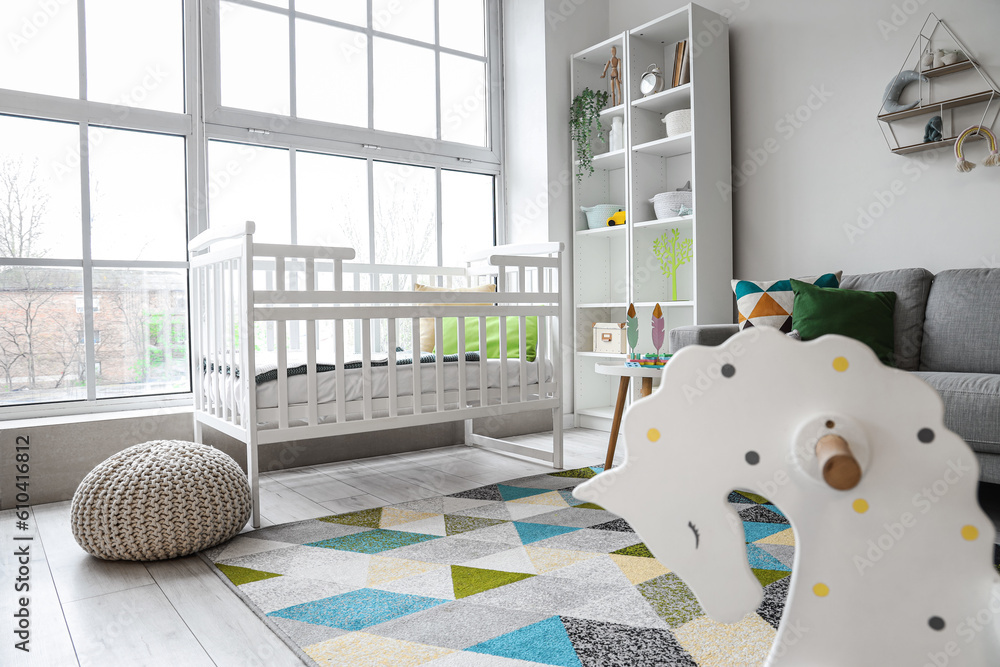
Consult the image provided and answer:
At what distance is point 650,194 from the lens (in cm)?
344

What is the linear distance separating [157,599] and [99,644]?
203mm

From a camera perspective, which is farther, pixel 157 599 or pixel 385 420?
pixel 385 420

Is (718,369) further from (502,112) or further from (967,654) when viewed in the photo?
(502,112)

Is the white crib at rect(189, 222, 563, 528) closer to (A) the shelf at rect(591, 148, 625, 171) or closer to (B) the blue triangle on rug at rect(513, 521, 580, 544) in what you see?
(B) the blue triangle on rug at rect(513, 521, 580, 544)

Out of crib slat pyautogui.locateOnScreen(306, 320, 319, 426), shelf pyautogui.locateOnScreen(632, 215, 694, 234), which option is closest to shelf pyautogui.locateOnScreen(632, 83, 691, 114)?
shelf pyautogui.locateOnScreen(632, 215, 694, 234)

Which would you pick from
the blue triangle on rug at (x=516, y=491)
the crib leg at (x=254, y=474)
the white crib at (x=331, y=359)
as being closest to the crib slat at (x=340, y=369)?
the white crib at (x=331, y=359)

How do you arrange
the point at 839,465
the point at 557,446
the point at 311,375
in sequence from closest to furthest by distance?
the point at 839,465 < the point at 311,375 < the point at 557,446

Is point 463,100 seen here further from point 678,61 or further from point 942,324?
point 942,324

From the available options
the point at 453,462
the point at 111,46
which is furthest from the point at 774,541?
the point at 111,46

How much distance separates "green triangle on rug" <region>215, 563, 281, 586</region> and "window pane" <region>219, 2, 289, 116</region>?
6.88 feet

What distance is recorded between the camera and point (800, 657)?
0.70 metres

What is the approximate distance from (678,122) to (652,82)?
270 mm

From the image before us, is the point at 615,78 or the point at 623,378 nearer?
the point at 623,378

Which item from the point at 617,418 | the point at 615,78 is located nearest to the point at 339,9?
the point at 615,78
